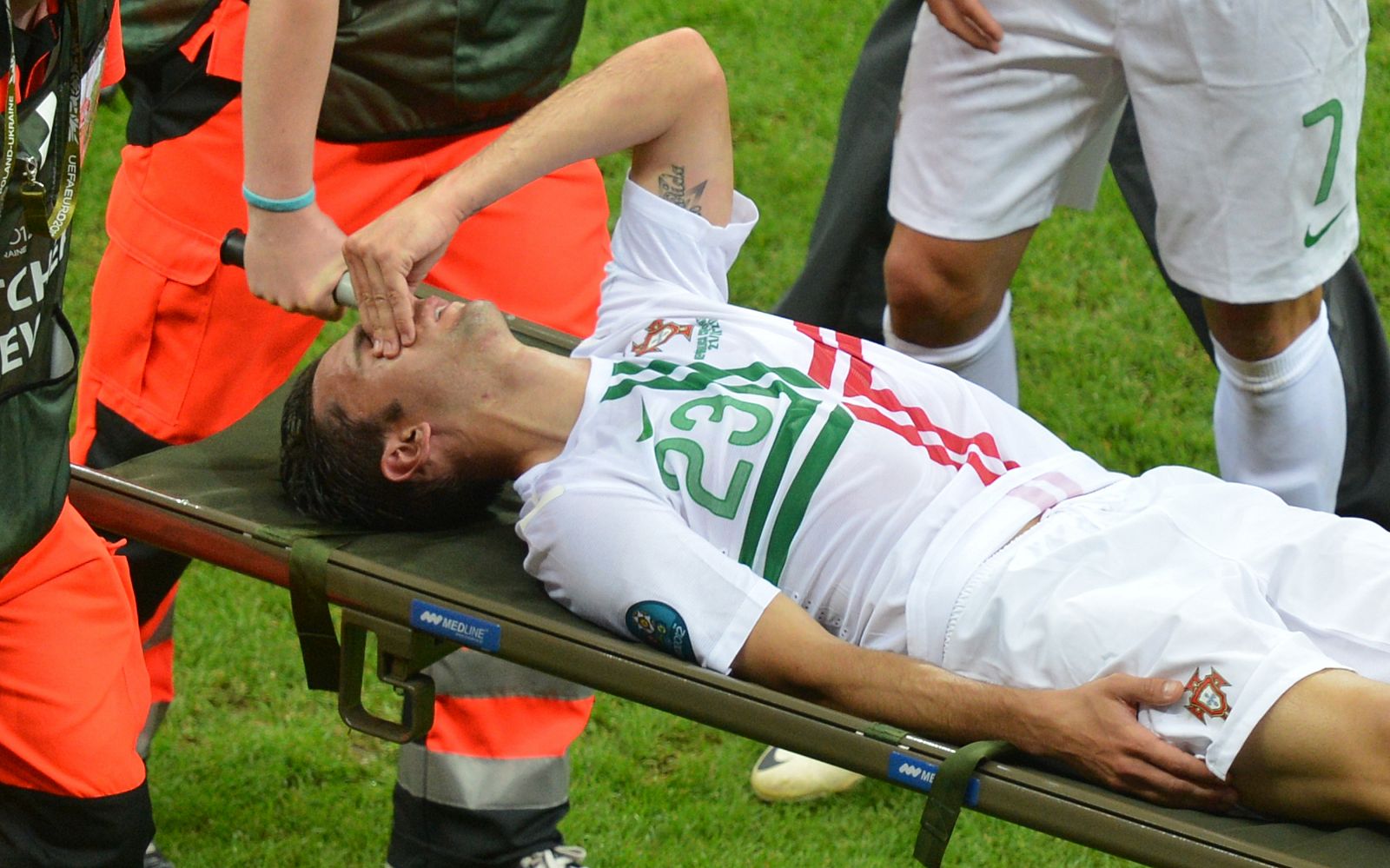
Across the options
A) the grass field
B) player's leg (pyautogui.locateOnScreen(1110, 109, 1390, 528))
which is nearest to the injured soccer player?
the grass field

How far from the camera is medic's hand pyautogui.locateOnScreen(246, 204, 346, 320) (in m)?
2.71

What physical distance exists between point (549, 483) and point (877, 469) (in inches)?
17.5

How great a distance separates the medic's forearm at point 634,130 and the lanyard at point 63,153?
22.2 inches

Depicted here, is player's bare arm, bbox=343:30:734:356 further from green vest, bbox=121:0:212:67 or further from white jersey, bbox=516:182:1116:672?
green vest, bbox=121:0:212:67

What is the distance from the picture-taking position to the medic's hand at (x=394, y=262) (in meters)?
2.62

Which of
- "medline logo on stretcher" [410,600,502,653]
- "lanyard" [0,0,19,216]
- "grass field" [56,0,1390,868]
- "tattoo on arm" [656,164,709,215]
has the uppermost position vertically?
"lanyard" [0,0,19,216]

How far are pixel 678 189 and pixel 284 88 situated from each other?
2.06 feet

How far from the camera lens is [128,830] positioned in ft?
8.07

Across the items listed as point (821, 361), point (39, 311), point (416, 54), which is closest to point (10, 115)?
point (39, 311)

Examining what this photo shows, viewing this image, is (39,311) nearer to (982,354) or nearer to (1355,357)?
(982,354)

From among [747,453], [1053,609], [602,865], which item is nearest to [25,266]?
[747,453]

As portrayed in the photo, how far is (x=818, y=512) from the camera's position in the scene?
2.56m

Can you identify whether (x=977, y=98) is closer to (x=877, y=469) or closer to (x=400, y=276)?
(x=877, y=469)

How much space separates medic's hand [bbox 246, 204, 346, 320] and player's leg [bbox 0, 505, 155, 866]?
0.46m
